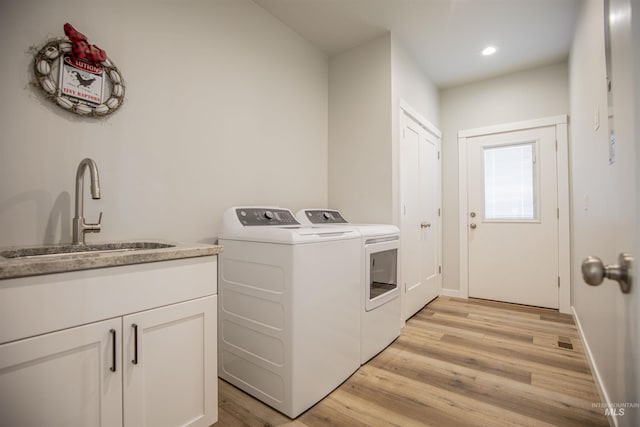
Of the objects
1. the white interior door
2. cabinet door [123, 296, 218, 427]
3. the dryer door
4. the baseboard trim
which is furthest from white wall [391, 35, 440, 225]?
cabinet door [123, 296, 218, 427]

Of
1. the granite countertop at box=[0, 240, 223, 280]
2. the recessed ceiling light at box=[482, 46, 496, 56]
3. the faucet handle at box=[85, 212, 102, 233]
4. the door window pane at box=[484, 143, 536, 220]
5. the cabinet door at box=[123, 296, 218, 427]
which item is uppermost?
the recessed ceiling light at box=[482, 46, 496, 56]

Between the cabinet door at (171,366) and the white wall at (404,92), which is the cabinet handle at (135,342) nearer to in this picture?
the cabinet door at (171,366)

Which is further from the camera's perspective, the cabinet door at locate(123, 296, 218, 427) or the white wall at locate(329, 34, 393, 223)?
the white wall at locate(329, 34, 393, 223)

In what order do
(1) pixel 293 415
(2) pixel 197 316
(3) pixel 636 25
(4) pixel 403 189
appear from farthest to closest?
1. (4) pixel 403 189
2. (1) pixel 293 415
3. (2) pixel 197 316
4. (3) pixel 636 25

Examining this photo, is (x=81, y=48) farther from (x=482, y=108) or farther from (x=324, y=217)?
(x=482, y=108)

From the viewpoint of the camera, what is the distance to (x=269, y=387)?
5.11 feet

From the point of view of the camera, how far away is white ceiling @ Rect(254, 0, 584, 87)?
2.23 meters

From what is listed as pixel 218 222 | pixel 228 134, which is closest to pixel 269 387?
pixel 218 222

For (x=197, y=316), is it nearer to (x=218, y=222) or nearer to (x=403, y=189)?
(x=218, y=222)

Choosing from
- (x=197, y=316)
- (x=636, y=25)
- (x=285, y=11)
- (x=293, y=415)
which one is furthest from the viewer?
(x=285, y=11)

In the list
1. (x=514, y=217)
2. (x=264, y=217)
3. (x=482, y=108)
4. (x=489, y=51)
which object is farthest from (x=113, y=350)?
(x=482, y=108)

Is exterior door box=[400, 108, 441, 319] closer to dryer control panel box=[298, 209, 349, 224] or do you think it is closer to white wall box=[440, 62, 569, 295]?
white wall box=[440, 62, 569, 295]

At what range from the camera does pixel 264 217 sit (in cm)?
201

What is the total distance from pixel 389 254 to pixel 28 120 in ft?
7.29
